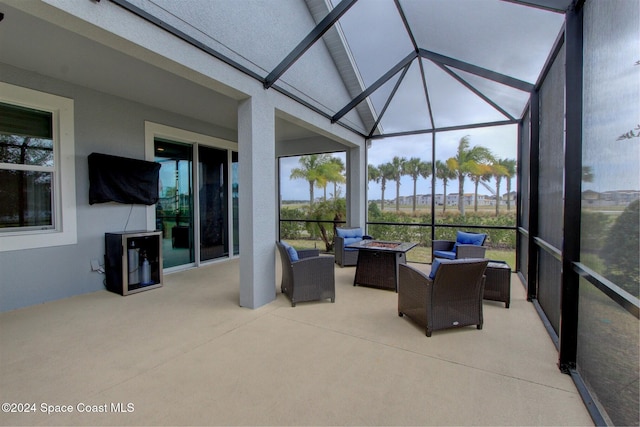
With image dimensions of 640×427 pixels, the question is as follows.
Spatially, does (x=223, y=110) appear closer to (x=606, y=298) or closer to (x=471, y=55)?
(x=471, y=55)

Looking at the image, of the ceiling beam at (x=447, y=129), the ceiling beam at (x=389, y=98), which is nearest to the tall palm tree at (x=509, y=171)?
the ceiling beam at (x=447, y=129)

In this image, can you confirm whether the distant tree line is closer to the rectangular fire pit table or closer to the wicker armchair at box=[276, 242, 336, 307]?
the rectangular fire pit table

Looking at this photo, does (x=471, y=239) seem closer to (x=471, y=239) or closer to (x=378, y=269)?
(x=471, y=239)

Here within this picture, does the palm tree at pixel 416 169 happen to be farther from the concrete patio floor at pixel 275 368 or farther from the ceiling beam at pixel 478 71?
the concrete patio floor at pixel 275 368

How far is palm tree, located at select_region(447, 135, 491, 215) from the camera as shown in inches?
303

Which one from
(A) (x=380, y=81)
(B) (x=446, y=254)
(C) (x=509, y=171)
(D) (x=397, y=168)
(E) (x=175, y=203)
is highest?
(A) (x=380, y=81)

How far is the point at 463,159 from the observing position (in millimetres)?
8039

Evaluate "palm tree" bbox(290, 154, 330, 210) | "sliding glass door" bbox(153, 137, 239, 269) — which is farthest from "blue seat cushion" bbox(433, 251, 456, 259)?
"sliding glass door" bbox(153, 137, 239, 269)

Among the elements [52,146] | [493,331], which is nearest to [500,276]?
[493,331]

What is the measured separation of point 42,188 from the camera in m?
4.15

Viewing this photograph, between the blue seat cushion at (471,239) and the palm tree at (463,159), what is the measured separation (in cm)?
210

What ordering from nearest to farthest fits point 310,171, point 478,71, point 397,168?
point 478,71 → point 397,168 → point 310,171

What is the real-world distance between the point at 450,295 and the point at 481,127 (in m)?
4.62

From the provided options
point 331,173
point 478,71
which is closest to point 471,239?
point 478,71
